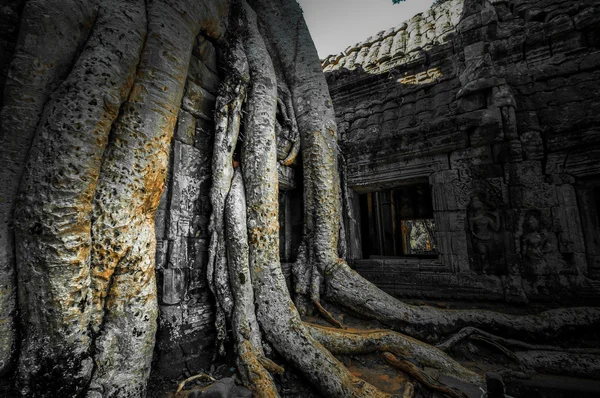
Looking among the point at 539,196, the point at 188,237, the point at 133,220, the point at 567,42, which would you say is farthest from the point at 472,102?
the point at 133,220

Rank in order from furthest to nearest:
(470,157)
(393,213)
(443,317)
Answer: (393,213), (470,157), (443,317)

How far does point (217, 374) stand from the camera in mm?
1894

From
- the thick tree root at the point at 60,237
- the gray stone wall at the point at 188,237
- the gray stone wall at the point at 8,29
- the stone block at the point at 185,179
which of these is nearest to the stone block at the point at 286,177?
the gray stone wall at the point at 188,237

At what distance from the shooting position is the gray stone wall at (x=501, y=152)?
283 cm

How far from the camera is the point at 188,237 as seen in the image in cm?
215

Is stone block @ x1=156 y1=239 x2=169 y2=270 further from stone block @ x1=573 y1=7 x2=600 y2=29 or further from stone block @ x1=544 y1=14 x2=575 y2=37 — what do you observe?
stone block @ x1=573 y1=7 x2=600 y2=29

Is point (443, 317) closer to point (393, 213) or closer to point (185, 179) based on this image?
point (185, 179)

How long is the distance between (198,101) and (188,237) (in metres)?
1.29

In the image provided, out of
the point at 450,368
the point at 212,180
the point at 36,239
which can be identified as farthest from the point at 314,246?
the point at 36,239

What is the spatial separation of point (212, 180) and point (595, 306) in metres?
4.04

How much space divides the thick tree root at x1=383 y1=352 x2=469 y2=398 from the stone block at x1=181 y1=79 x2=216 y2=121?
2.77 meters

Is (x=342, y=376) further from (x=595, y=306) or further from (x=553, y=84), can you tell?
(x=553, y=84)

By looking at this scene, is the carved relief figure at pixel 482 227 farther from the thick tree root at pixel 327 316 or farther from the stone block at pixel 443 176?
the thick tree root at pixel 327 316

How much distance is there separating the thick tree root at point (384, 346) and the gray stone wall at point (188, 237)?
958 mm
